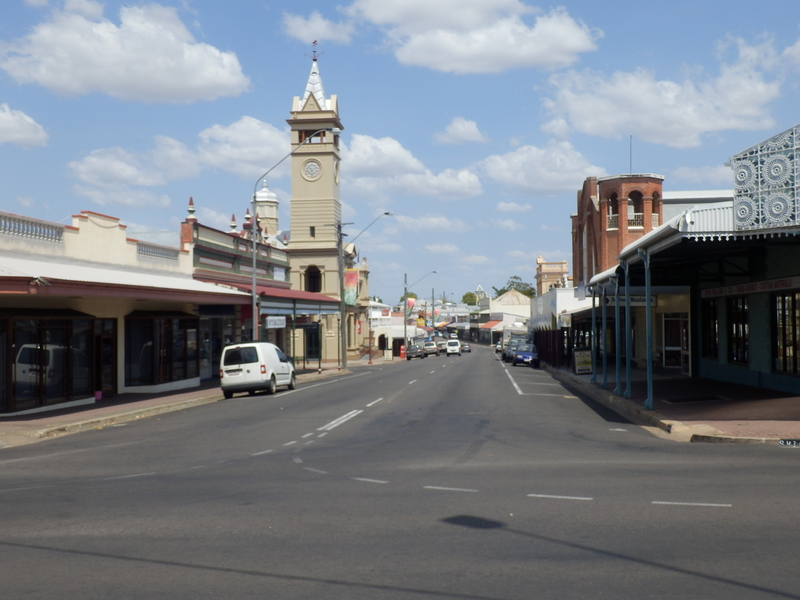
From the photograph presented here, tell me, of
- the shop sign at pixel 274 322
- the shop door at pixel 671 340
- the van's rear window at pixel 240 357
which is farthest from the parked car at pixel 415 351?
the van's rear window at pixel 240 357

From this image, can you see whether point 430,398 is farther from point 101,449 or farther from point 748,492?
point 748,492

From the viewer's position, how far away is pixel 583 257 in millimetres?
61062

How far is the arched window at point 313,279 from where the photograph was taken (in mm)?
71312

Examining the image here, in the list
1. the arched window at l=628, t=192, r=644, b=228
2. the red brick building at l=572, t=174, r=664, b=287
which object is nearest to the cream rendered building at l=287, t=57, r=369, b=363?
the red brick building at l=572, t=174, r=664, b=287

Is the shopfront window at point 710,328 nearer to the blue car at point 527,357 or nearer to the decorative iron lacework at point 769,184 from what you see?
the decorative iron lacework at point 769,184

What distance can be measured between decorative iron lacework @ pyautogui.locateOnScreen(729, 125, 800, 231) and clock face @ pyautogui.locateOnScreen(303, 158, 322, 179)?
186 ft

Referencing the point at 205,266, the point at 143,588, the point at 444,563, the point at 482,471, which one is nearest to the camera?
the point at 143,588

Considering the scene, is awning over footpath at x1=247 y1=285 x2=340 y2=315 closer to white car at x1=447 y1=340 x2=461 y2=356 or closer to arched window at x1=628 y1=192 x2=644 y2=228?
arched window at x1=628 y1=192 x2=644 y2=228

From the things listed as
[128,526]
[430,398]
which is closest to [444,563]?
[128,526]

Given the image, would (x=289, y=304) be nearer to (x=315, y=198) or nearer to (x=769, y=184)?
(x=769, y=184)

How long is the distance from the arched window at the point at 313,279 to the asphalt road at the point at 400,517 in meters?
55.3

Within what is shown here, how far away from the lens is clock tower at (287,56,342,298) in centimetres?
7044

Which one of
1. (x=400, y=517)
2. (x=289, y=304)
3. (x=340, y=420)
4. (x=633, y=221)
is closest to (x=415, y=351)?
(x=633, y=221)

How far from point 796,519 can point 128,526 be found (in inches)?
265
